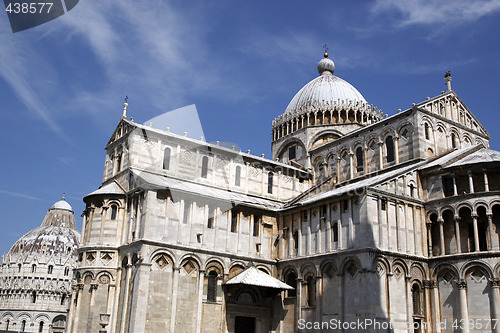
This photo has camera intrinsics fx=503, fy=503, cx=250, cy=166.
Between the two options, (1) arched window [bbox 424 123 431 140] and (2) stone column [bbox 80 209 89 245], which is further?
(1) arched window [bbox 424 123 431 140]

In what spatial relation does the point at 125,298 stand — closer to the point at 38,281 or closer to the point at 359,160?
the point at 359,160

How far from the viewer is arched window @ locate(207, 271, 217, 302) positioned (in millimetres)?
32625

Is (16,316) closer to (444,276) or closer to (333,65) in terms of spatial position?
(333,65)

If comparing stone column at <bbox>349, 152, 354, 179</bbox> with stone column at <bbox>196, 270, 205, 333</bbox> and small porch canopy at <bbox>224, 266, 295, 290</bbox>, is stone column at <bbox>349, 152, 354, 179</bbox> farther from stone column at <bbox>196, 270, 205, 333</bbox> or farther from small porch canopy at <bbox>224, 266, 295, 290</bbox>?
stone column at <bbox>196, 270, 205, 333</bbox>

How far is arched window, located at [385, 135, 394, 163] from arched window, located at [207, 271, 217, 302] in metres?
15.8

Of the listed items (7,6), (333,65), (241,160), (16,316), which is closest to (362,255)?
(241,160)

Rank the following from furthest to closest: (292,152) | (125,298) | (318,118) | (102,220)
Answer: (292,152) < (318,118) < (102,220) < (125,298)

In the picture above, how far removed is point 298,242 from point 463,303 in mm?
10958

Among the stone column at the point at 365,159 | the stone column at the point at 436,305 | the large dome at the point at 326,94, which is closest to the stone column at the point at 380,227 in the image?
the stone column at the point at 436,305

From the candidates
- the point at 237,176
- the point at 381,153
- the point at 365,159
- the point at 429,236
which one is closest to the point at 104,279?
the point at 237,176

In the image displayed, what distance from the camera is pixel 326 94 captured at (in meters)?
48.4

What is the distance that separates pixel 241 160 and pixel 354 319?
16.3m

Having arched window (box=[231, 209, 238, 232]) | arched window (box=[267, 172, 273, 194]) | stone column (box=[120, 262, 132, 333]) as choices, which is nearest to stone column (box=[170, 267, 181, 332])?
stone column (box=[120, 262, 132, 333])

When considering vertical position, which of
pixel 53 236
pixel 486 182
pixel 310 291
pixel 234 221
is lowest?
pixel 310 291
